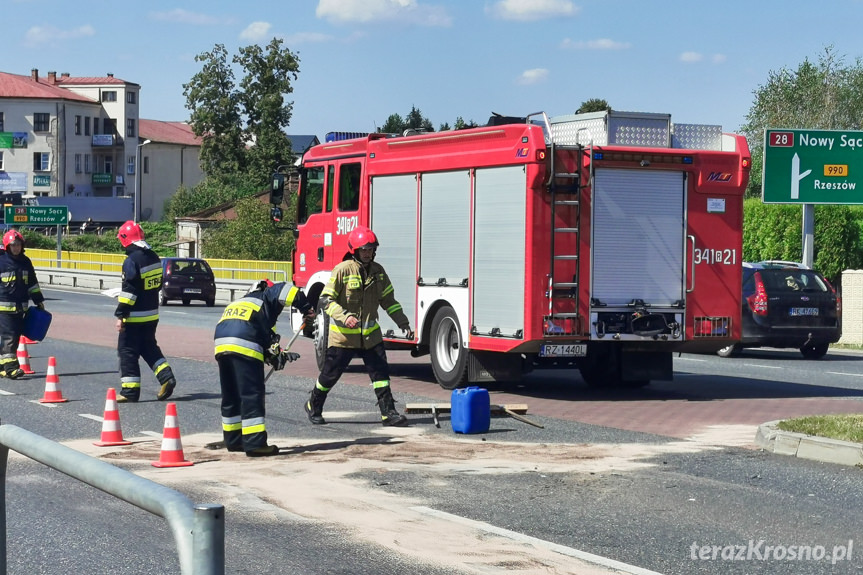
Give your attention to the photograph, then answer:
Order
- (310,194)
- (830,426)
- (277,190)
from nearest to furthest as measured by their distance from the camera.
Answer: (830,426) < (277,190) < (310,194)

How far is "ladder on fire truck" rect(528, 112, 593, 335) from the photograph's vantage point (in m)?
14.2

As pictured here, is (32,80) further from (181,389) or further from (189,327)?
(181,389)

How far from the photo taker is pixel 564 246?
47.1 ft

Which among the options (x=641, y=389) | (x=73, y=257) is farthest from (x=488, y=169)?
(x=73, y=257)

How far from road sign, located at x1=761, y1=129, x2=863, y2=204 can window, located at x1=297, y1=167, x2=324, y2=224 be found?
12518 millimetres

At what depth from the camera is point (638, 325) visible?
1471 cm

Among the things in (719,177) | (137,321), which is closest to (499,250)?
(719,177)

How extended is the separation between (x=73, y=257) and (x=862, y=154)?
141ft

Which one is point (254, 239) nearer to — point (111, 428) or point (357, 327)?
point (357, 327)

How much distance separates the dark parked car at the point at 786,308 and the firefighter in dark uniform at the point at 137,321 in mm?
10969

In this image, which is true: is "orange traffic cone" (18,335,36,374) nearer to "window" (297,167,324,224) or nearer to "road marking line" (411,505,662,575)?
"window" (297,167,324,224)

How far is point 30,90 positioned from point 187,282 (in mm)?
77973

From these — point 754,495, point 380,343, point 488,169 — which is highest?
point 488,169

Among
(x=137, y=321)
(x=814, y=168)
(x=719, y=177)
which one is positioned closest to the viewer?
(x=137, y=321)
